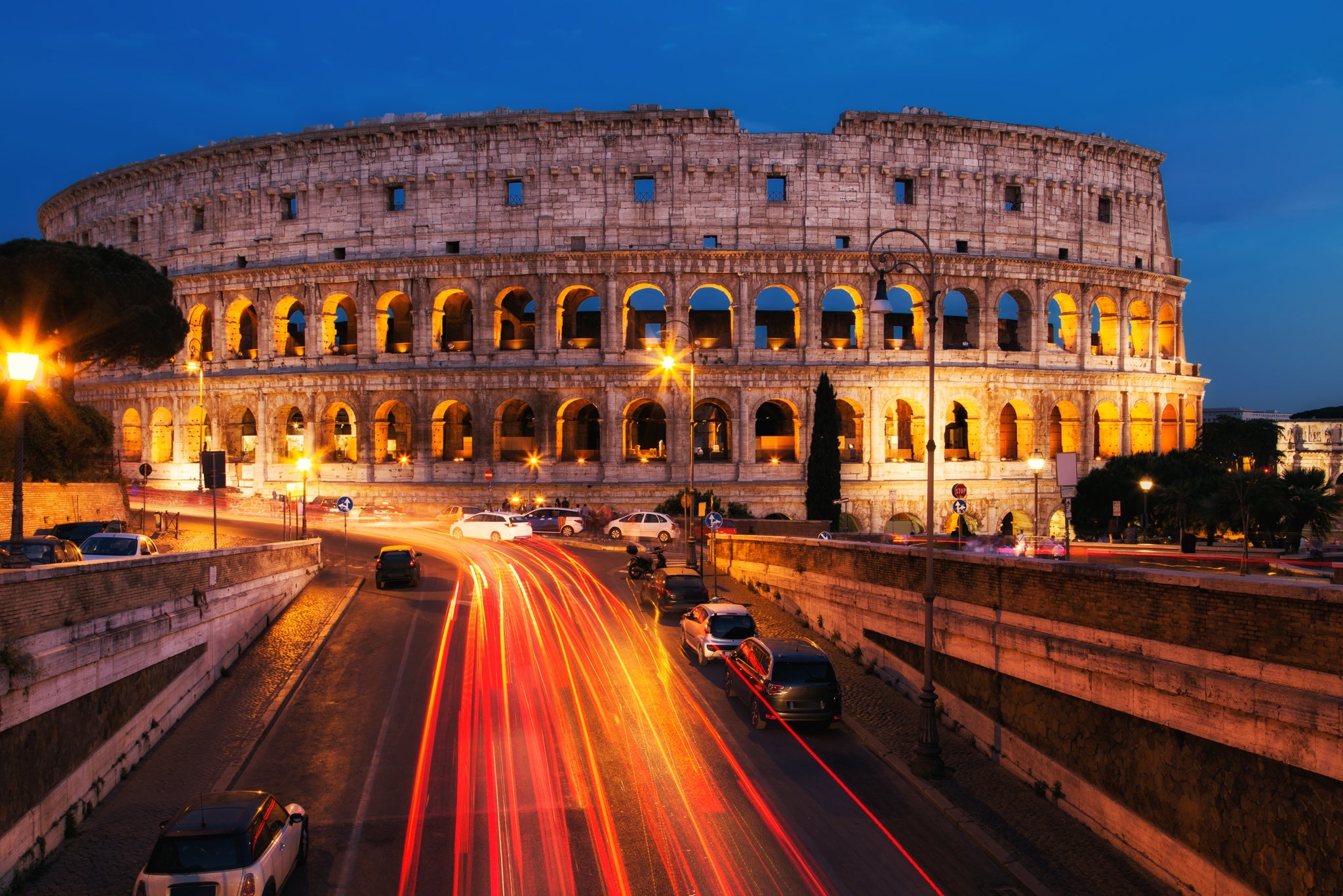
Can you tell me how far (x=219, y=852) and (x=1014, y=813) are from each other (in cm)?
1082

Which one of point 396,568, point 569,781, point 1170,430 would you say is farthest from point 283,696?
point 1170,430

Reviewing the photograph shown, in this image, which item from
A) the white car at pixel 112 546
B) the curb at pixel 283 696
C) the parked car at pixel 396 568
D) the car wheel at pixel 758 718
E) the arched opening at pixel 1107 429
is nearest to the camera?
the curb at pixel 283 696

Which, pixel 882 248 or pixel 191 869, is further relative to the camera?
pixel 882 248

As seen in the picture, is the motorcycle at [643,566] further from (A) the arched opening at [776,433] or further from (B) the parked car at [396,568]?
(A) the arched opening at [776,433]

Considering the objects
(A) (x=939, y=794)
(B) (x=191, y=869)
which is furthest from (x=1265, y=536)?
(B) (x=191, y=869)

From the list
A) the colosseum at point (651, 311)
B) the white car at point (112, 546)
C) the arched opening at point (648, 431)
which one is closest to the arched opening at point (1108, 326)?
the colosseum at point (651, 311)

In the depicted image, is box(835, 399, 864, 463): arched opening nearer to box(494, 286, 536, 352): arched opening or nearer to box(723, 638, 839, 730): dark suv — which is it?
box(494, 286, 536, 352): arched opening

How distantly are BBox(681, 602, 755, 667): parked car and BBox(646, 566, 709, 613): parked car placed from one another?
3.40 m

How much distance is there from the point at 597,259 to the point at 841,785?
121 feet

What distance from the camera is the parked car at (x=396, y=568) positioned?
27.6 metres

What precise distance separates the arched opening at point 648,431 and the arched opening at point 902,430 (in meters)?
12.6

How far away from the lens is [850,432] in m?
48.9

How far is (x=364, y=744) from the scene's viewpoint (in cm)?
1560

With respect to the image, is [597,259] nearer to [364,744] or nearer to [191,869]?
[364,744]
